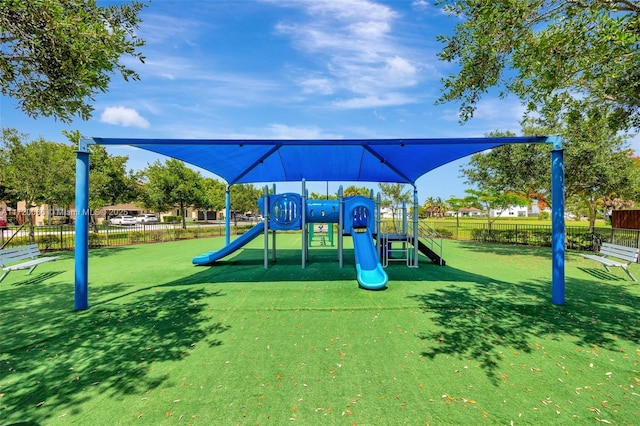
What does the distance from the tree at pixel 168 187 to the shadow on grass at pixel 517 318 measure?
82.6 feet

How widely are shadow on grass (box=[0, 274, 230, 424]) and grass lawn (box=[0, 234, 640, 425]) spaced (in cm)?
2

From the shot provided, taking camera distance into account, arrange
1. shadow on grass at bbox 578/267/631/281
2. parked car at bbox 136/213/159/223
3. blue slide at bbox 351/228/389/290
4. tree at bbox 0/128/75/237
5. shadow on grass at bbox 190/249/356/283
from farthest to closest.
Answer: parked car at bbox 136/213/159/223 → tree at bbox 0/128/75/237 → shadow on grass at bbox 190/249/356/283 → shadow on grass at bbox 578/267/631/281 → blue slide at bbox 351/228/389/290

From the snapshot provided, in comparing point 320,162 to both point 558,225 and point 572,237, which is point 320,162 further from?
point 572,237

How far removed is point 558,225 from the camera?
240 inches

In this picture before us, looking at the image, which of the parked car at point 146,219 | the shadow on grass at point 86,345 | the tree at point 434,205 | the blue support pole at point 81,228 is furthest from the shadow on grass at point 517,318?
the tree at point 434,205

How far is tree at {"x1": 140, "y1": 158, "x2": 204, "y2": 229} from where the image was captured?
27328 mm

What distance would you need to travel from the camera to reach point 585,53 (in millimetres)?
4410

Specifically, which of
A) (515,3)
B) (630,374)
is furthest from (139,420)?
(515,3)

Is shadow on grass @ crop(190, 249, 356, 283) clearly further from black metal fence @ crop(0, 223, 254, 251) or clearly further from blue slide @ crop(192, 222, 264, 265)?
black metal fence @ crop(0, 223, 254, 251)

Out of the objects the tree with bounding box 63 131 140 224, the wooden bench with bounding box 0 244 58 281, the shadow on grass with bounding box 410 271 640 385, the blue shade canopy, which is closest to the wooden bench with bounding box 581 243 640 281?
the shadow on grass with bounding box 410 271 640 385

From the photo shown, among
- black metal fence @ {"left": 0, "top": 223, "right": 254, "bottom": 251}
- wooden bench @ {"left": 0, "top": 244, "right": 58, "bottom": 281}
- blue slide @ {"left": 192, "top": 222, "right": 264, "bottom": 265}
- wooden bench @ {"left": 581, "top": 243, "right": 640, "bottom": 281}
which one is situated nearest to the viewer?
wooden bench @ {"left": 0, "top": 244, "right": 58, "bottom": 281}

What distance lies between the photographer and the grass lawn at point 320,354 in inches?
115

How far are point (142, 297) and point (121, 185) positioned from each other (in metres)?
22.8

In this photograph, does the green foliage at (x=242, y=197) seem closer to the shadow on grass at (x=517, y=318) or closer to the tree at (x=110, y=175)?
the tree at (x=110, y=175)
